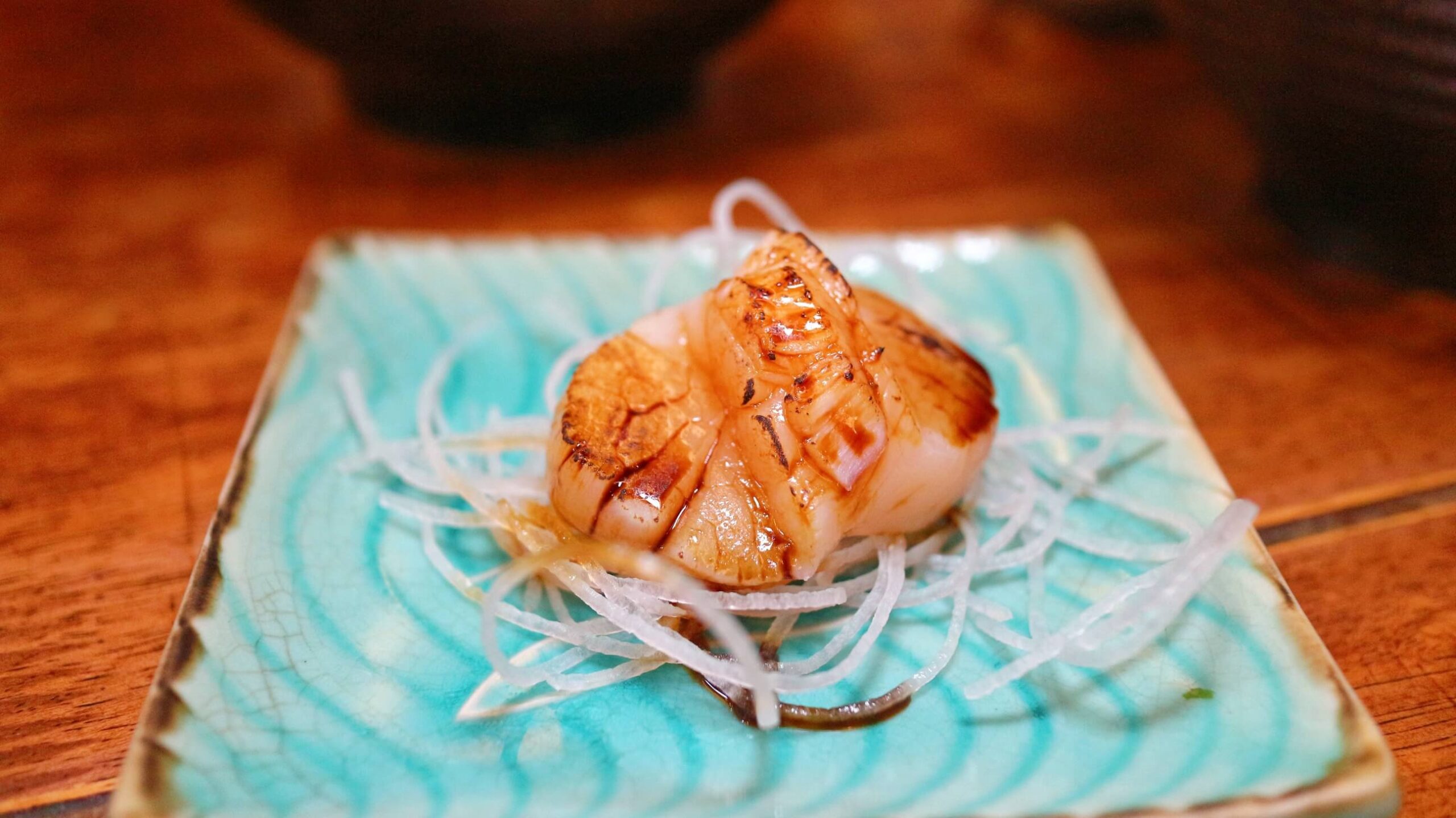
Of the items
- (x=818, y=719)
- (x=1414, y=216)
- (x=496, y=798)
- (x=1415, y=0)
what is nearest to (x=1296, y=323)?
(x=1414, y=216)

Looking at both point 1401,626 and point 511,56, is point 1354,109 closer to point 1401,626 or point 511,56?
point 1401,626

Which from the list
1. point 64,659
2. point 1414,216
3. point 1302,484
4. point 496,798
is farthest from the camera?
point 1414,216

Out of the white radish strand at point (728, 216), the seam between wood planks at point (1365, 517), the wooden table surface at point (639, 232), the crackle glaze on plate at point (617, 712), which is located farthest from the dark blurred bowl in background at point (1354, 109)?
the white radish strand at point (728, 216)

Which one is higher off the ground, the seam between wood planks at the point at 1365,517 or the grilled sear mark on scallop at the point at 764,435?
the grilled sear mark on scallop at the point at 764,435

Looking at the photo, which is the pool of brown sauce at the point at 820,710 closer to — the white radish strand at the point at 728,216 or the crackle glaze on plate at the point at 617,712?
the crackle glaze on plate at the point at 617,712

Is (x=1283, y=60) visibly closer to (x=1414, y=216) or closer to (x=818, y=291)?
(x=1414, y=216)

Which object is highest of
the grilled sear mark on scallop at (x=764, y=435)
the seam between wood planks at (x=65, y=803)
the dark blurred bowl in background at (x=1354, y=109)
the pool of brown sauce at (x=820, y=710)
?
the dark blurred bowl in background at (x=1354, y=109)
